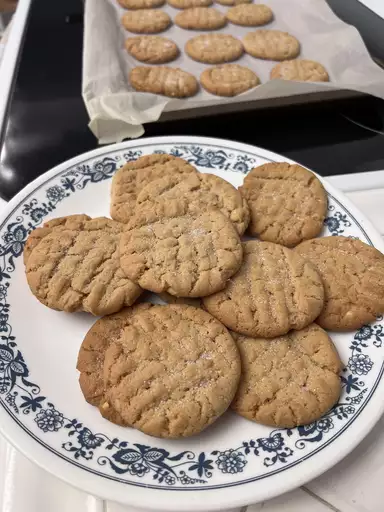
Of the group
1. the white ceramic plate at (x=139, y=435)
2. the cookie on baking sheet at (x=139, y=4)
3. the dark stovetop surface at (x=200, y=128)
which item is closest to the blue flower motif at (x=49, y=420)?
the white ceramic plate at (x=139, y=435)

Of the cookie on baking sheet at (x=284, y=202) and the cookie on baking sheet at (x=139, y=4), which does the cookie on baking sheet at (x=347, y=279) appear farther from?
the cookie on baking sheet at (x=139, y=4)

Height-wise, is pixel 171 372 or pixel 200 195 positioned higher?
pixel 200 195

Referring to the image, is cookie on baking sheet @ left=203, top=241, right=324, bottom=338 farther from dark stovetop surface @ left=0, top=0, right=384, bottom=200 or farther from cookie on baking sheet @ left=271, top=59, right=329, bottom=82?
cookie on baking sheet @ left=271, top=59, right=329, bottom=82

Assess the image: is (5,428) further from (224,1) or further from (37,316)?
(224,1)

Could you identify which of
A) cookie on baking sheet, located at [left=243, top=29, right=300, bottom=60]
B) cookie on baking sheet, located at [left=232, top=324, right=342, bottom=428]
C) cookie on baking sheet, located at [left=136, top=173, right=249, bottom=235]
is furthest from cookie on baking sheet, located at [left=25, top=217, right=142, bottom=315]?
cookie on baking sheet, located at [left=243, top=29, right=300, bottom=60]

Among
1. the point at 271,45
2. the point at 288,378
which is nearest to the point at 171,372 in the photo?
the point at 288,378

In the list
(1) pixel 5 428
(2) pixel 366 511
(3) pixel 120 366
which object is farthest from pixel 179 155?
(2) pixel 366 511

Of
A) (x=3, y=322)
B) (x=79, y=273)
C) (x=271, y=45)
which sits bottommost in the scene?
(x=3, y=322)

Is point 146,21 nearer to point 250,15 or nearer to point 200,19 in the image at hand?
point 200,19
